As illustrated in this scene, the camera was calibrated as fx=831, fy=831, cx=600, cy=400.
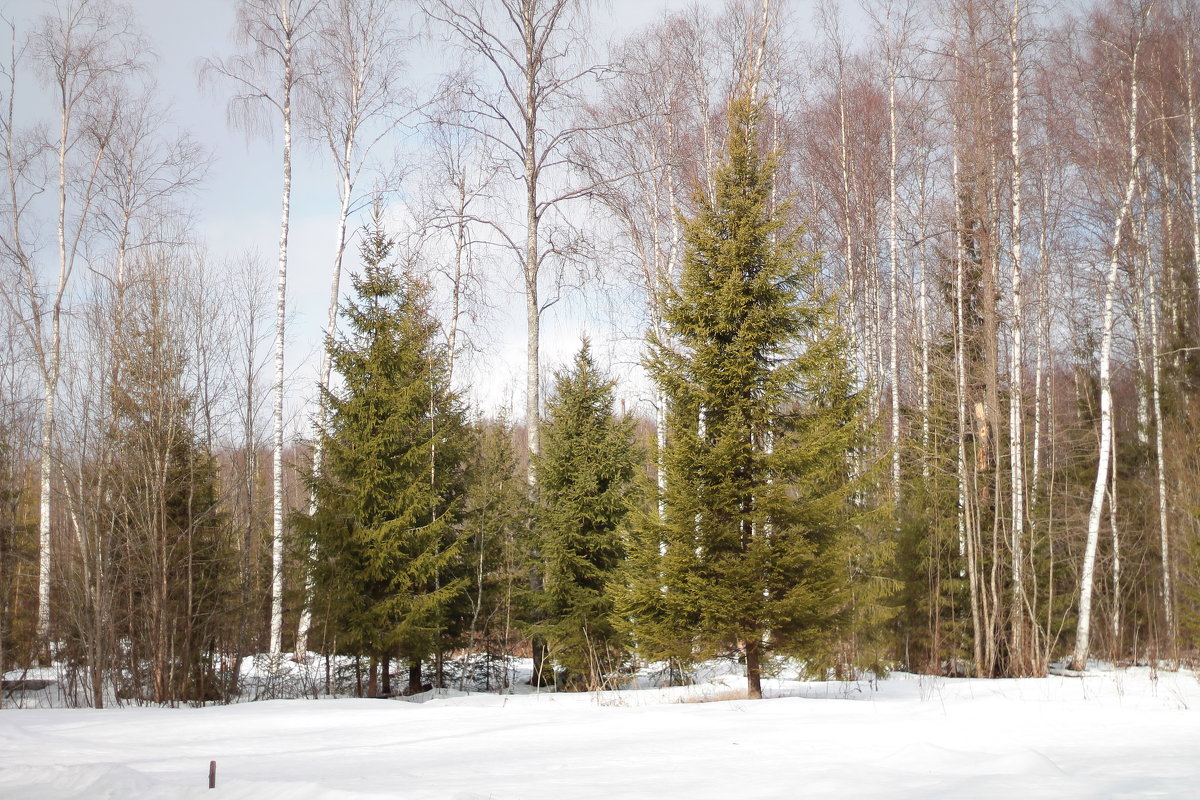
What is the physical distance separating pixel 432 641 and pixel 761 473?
6688 mm

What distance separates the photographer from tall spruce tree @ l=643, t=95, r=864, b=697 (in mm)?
9625

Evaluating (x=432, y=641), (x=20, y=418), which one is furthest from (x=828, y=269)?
(x=20, y=418)

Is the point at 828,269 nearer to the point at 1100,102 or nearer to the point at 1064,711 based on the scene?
the point at 1100,102

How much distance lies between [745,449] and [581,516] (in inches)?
228

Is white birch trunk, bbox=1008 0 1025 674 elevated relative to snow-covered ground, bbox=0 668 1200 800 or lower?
elevated

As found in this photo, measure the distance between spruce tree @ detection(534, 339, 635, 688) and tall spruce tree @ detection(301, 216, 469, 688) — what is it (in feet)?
5.80

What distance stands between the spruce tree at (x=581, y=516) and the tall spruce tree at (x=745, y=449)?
165 inches

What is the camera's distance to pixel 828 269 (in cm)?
2147

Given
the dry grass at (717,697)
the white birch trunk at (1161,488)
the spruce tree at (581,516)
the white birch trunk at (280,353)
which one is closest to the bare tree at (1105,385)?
the white birch trunk at (1161,488)

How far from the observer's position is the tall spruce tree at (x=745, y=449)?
9625 millimetres

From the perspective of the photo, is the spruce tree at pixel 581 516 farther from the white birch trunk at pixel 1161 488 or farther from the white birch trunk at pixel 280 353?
the white birch trunk at pixel 1161 488

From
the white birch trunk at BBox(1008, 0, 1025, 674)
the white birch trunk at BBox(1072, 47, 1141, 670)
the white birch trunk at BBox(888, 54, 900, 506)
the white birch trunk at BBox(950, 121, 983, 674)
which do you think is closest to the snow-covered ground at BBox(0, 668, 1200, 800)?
the white birch trunk at BBox(1008, 0, 1025, 674)

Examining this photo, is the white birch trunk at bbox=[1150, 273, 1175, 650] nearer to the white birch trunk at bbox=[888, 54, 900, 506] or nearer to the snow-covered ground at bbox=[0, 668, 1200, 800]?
the white birch trunk at bbox=[888, 54, 900, 506]

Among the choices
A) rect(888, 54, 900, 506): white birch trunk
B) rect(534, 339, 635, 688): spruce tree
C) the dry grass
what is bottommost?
the dry grass
